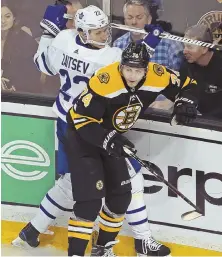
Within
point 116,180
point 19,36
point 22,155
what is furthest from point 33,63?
point 116,180

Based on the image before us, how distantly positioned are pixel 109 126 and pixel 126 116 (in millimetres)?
84

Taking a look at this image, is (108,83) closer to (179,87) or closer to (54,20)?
(179,87)

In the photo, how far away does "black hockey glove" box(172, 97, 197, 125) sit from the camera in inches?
136

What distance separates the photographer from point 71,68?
3633mm

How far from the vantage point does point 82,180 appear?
3576 millimetres

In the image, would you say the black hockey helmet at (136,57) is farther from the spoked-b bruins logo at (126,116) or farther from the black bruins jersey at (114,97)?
the spoked-b bruins logo at (126,116)

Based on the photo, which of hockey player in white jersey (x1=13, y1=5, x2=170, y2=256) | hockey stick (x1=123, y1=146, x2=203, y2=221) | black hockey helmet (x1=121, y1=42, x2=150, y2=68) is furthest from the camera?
hockey player in white jersey (x1=13, y1=5, x2=170, y2=256)

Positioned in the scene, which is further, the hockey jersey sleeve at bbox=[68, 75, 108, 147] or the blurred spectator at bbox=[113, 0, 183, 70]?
the blurred spectator at bbox=[113, 0, 183, 70]

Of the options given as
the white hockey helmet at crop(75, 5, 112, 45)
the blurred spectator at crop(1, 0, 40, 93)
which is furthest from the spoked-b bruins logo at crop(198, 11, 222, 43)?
the blurred spectator at crop(1, 0, 40, 93)

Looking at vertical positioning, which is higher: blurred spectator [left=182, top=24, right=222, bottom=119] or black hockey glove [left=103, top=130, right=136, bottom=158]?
blurred spectator [left=182, top=24, right=222, bottom=119]

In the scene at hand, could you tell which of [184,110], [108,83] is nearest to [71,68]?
[108,83]

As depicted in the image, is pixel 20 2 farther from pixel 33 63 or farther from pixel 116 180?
pixel 116 180

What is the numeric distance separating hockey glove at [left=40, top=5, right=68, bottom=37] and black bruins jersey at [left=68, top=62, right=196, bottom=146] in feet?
1.09

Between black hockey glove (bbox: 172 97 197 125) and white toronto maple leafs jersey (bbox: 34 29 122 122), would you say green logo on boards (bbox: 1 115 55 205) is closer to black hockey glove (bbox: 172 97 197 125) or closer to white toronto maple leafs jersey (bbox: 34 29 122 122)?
white toronto maple leafs jersey (bbox: 34 29 122 122)
